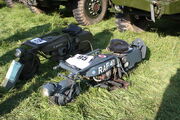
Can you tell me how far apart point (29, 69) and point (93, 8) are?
320 centimetres

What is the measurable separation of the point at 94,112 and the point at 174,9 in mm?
2226

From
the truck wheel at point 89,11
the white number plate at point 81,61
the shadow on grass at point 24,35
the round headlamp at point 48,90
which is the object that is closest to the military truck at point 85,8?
the truck wheel at point 89,11

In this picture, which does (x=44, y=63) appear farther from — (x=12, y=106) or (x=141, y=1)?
(x=141, y=1)

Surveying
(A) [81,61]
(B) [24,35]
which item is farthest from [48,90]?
(B) [24,35]

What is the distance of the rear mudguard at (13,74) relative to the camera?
4077 mm

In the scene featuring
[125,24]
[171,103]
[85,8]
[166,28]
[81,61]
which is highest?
[85,8]

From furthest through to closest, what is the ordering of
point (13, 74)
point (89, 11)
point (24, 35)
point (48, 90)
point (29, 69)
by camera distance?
point (89, 11)
point (24, 35)
point (29, 69)
point (13, 74)
point (48, 90)

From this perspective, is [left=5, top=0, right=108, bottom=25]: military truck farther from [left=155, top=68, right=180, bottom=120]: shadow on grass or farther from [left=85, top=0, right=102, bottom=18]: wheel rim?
[left=155, top=68, right=180, bottom=120]: shadow on grass

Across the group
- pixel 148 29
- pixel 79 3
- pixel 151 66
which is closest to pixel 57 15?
pixel 79 3

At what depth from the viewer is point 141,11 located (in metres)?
5.76

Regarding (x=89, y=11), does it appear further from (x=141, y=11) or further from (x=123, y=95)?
(x=123, y=95)

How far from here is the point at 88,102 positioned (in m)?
3.97

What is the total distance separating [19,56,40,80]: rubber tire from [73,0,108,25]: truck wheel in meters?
2.72

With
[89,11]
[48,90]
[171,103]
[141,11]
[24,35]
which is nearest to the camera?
[48,90]
